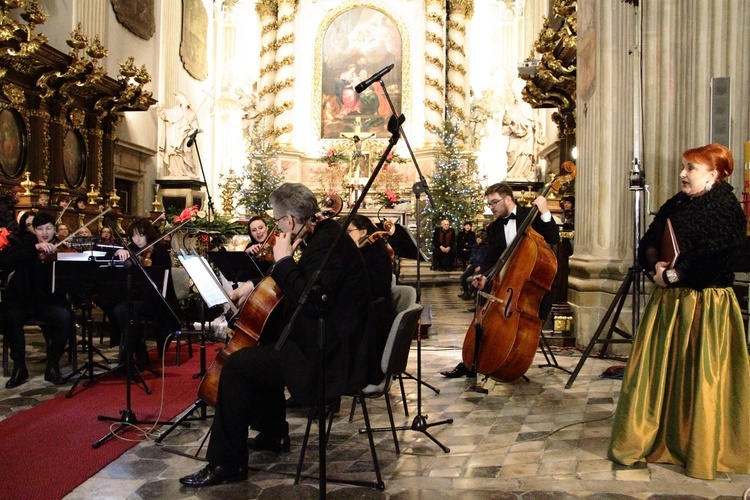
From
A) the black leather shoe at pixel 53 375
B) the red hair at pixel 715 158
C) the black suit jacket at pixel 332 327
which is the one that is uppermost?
the red hair at pixel 715 158

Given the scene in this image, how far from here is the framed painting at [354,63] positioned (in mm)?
20828

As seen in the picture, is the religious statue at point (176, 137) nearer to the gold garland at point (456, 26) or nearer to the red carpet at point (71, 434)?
the gold garland at point (456, 26)

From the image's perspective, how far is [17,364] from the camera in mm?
5980

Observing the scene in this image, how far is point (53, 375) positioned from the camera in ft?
19.5

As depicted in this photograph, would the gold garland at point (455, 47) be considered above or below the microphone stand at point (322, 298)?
above

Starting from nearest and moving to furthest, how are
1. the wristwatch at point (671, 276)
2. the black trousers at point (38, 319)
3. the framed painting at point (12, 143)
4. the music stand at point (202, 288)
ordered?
the wristwatch at point (671, 276) < the music stand at point (202, 288) < the black trousers at point (38, 319) < the framed painting at point (12, 143)

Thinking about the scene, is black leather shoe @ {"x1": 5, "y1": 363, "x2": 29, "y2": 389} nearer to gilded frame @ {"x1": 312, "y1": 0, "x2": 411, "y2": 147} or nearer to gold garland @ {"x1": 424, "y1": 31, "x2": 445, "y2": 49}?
gilded frame @ {"x1": 312, "y1": 0, "x2": 411, "y2": 147}

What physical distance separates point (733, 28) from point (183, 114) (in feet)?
52.3

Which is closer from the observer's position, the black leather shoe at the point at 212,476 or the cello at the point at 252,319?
the black leather shoe at the point at 212,476

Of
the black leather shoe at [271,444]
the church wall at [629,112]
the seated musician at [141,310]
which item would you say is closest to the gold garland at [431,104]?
the church wall at [629,112]

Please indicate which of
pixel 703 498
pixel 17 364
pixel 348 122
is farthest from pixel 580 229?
pixel 348 122

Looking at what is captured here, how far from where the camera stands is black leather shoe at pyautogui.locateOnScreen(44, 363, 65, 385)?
5922mm

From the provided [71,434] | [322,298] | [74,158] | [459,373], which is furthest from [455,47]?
[322,298]

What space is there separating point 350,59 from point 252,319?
18.4 metres
